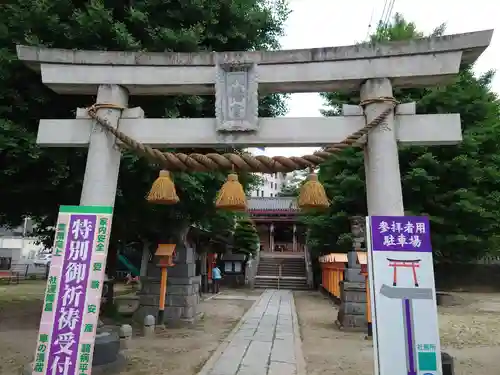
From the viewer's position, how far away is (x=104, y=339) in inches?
232

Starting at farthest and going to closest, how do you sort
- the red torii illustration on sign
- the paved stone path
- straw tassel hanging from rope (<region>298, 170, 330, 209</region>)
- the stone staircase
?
the stone staircase
the paved stone path
straw tassel hanging from rope (<region>298, 170, 330, 209</region>)
the red torii illustration on sign

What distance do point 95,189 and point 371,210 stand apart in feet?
10.4

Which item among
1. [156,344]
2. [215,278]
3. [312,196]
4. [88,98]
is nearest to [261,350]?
[156,344]

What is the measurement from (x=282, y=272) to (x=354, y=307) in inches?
627

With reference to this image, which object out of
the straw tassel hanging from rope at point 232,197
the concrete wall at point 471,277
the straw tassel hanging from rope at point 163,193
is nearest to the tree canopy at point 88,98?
the straw tassel hanging from rope at point 163,193

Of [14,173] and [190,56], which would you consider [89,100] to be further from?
[190,56]

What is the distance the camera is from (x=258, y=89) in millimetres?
4938

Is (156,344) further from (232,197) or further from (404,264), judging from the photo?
(404,264)

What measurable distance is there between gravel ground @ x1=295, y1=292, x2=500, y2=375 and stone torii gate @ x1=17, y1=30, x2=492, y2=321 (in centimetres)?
356

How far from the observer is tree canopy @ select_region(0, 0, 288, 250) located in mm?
6648

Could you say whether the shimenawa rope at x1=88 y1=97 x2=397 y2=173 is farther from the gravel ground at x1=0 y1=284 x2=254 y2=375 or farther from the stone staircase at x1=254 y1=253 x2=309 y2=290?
the stone staircase at x1=254 y1=253 x2=309 y2=290

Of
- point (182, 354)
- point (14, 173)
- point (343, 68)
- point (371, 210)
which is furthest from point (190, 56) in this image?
point (182, 354)

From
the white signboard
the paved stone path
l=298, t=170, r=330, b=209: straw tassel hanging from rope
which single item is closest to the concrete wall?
the paved stone path

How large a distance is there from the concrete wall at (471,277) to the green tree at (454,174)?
4538mm
